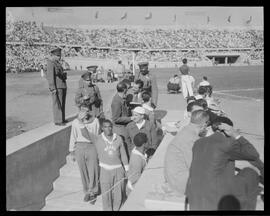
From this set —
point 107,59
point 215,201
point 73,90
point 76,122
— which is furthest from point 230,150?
point 107,59

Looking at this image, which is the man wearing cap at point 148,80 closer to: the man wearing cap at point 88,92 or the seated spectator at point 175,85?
the man wearing cap at point 88,92

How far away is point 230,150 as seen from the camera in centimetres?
330

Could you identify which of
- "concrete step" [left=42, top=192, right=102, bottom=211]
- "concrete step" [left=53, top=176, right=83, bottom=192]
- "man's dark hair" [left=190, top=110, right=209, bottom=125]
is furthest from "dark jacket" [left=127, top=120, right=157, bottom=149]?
"man's dark hair" [left=190, top=110, right=209, bottom=125]

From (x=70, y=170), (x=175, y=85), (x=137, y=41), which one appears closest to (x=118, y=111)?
(x=70, y=170)

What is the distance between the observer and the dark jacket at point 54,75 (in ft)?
22.3

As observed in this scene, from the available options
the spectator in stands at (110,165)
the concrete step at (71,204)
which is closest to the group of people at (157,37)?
the concrete step at (71,204)

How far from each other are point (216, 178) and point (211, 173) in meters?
0.07

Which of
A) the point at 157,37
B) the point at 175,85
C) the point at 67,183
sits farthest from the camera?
the point at 157,37

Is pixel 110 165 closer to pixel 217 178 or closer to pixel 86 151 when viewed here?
pixel 86 151

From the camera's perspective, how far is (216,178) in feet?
10.7

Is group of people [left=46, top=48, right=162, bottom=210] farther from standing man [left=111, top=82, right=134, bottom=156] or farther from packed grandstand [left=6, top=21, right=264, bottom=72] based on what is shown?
packed grandstand [left=6, top=21, right=264, bottom=72]

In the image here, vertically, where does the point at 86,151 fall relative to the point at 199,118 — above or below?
below

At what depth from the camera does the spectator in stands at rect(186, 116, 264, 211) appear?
10.7 feet

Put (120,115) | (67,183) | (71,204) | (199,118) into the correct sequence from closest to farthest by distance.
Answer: (199,118) → (71,204) → (120,115) → (67,183)
